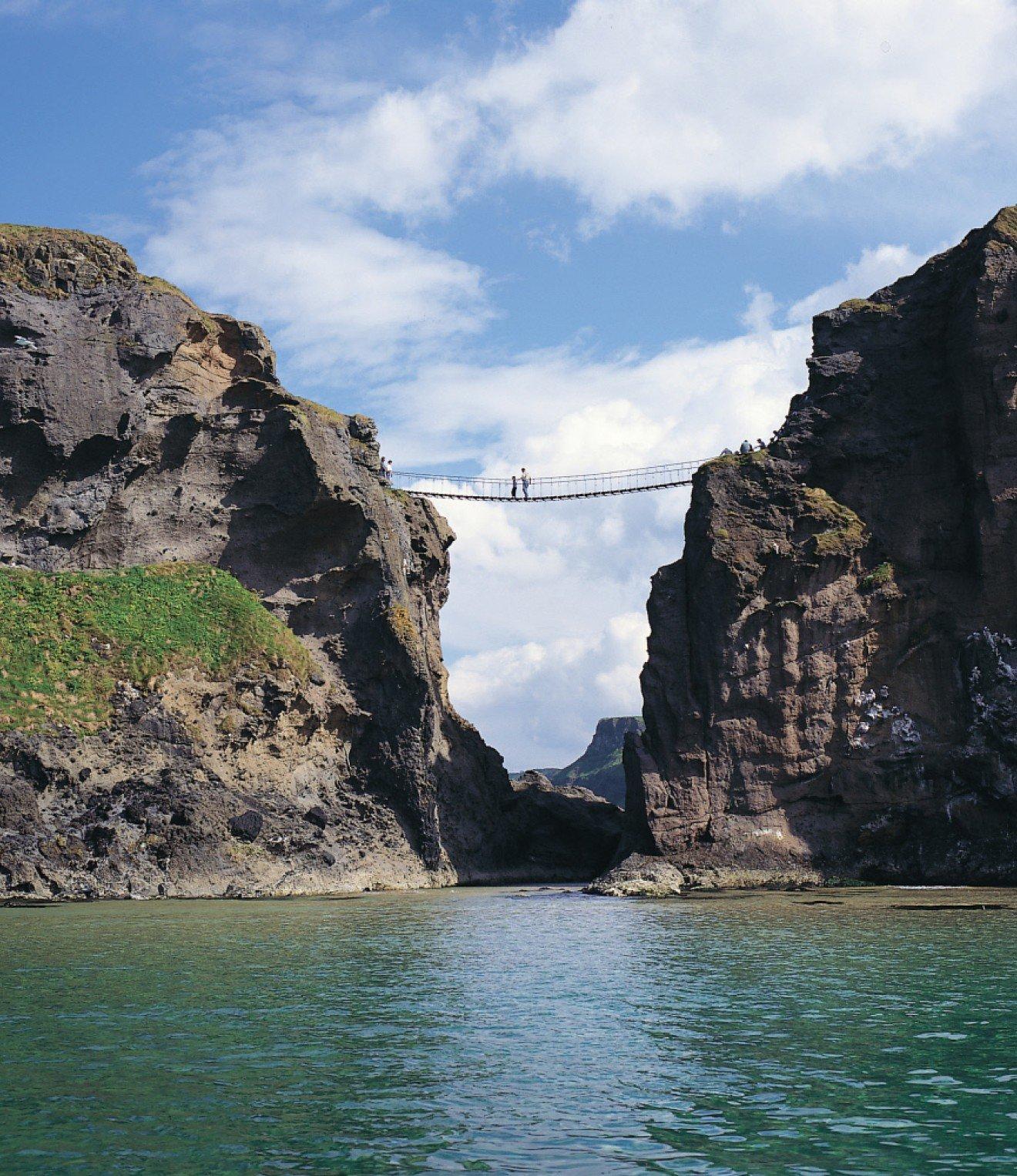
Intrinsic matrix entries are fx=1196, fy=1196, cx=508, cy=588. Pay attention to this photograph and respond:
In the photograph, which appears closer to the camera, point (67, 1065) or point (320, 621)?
point (67, 1065)

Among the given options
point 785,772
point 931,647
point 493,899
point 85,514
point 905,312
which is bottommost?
point 493,899

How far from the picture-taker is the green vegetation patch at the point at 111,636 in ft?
158

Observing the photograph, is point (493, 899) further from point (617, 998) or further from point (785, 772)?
point (617, 998)

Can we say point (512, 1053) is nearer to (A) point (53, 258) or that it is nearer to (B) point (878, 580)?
(B) point (878, 580)

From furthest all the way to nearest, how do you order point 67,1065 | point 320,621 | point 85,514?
point 320,621, point 85,514, point 67,1065

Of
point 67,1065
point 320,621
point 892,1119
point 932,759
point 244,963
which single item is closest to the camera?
point 892,1119

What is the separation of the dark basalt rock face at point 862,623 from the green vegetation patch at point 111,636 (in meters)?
19.3

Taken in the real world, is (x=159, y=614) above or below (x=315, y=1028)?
above

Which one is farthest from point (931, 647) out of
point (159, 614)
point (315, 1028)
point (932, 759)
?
point (315, 1028)

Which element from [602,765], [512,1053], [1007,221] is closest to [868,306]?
[1007,221]

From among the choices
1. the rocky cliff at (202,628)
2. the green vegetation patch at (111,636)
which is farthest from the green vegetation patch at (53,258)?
the green vegetation patch at (111,636)

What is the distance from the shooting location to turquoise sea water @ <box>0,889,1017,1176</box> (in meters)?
11.0

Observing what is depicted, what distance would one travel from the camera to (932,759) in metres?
51.9

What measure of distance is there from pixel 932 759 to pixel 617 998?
118 feet
